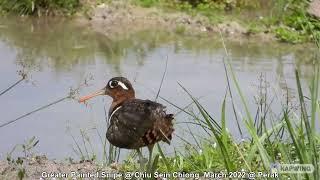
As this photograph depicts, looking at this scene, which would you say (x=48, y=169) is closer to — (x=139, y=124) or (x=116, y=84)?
(x=116, y=84)

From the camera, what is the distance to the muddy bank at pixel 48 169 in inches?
186

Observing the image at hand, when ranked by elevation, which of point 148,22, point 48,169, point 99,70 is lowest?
point 48,169

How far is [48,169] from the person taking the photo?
493 cm

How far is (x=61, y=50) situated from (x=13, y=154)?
3673 mm

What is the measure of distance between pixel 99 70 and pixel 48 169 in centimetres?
323

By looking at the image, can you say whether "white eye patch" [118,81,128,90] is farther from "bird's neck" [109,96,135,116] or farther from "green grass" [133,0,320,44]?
"green grass" [133,0,320,44]

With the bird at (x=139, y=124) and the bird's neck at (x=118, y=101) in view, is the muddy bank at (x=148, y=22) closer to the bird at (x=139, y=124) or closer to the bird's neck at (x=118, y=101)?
the bird's neck at (x=118, y=101)

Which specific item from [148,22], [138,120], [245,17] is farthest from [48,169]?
[245,17]

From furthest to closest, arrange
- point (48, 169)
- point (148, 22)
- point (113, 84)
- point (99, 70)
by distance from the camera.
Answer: point (148, 22) < point (99, 70) < point (113, 84) < point (48, 169)

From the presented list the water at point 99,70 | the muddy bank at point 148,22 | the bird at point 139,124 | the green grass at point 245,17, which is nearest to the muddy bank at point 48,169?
the bird at point 139,124

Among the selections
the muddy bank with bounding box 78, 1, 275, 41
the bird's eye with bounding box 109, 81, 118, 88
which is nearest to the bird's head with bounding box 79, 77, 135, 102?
the bird's eye with bounding box 109, 81, 118, 88

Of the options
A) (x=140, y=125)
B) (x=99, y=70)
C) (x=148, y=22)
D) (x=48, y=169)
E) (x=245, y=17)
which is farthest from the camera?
(x=245, y=17)

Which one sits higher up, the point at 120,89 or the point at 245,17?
the point at 120,89

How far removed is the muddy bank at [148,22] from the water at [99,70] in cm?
29
